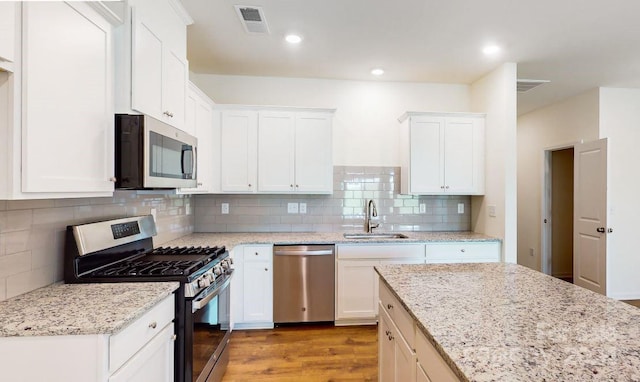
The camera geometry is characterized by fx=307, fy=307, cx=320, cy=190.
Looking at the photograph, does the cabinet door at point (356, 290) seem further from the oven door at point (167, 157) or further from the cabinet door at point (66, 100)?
the cabinet door at point (66, 100)

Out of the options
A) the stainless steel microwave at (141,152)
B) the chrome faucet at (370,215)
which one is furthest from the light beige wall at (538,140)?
the stainless steel microwave at (141,152)

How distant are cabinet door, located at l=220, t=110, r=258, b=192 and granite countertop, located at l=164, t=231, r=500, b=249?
53 centimetres

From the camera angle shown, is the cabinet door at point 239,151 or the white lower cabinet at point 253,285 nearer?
the white lower cabinet at point 253,285

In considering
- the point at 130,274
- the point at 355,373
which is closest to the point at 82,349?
the point at 130,274

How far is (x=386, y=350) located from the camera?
1727 mm

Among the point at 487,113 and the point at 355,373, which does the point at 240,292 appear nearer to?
the point at 355,373

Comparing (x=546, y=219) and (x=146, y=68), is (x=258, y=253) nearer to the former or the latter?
(x=146, y=68)

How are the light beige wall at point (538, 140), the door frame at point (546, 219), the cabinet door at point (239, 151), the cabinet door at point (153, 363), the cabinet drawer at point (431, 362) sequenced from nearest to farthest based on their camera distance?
the cabinet drawer at point (431, 362) < the cabinet door at point (153, 363) < the cabinet door at point (239, 151) < the light beige wall at point (538, 140) < the door frame at point (546, 219)

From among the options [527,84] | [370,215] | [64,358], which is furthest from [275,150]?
[527,84]

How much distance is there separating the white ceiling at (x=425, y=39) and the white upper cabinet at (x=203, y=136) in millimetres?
519

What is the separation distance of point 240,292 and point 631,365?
8.99 ft

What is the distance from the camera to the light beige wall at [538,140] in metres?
4.16

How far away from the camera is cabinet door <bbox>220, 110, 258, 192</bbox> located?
329 cm

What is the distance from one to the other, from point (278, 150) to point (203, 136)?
2.51ft
